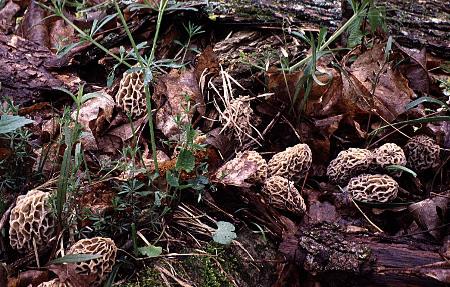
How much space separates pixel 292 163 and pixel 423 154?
778mm

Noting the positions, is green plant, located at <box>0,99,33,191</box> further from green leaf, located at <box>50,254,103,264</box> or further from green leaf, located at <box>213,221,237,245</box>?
green leaf, located at <box>213,221,237,245</box>

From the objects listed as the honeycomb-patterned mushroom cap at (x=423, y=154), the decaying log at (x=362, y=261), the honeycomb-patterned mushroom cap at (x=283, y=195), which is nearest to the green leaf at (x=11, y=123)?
the honeycomb-patterned mushroom cap at (x=283, y=195)

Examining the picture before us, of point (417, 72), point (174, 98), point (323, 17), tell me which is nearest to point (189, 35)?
point (174, 98)

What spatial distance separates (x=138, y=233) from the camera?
2.31 m

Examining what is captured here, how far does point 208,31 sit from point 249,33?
0.98ft

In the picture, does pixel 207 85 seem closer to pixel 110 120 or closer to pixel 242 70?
pixel 242 70

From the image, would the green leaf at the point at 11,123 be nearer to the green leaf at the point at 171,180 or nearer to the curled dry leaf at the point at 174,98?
the green leaf at the point at 171,180

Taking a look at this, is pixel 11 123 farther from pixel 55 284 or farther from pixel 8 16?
pixel 8 16

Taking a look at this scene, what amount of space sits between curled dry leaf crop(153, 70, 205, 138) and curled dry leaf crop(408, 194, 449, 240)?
131cm

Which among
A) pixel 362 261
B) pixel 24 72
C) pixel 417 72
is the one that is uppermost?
pixel 24 72

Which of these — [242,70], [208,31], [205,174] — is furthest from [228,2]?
[205,174]

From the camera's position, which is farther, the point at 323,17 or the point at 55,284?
the point at 323,17

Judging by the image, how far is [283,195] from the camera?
253cm

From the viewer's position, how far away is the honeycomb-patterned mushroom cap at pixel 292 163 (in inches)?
105
